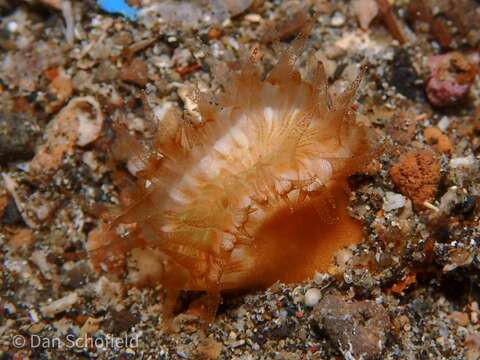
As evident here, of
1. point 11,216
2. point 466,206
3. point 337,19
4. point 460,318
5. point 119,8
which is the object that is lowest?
point 460,318

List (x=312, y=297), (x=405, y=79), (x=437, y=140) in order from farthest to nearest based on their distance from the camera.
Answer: (x=405, y=79), (x=437, y=140), (x=312, y=297)

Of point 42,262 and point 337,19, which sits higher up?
point 337,19

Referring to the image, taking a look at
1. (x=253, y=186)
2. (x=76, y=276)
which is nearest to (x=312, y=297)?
(x=253, y=186)

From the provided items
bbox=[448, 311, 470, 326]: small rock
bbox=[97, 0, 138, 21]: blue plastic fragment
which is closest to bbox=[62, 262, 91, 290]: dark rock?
bbox=[97, 0, 138, 21]: blue plastic fragment

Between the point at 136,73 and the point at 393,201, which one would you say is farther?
the point at 136,73

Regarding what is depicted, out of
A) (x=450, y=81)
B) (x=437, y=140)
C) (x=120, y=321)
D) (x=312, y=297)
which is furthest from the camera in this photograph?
(x=450, y=81)

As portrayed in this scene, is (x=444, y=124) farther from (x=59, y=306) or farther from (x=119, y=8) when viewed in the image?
(x=59, y=306)

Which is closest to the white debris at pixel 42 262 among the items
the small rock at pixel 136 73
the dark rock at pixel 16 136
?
the dark rock at pixel 16 136

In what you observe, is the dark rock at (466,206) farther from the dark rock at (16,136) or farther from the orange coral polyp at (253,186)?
the dark rock at (16,136)
